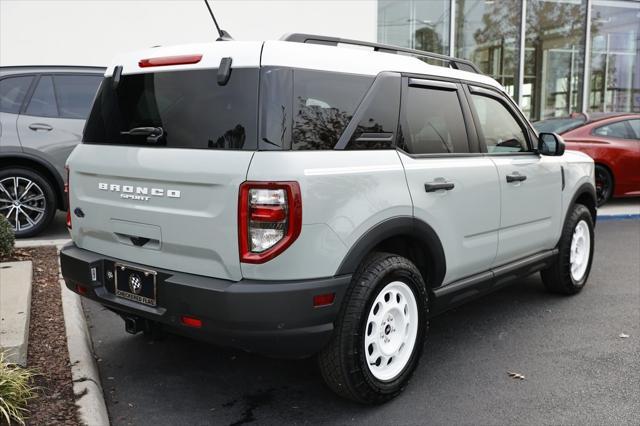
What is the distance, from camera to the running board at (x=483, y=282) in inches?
142

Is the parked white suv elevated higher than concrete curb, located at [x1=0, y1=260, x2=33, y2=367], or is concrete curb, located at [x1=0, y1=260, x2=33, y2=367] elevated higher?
the parked white suv

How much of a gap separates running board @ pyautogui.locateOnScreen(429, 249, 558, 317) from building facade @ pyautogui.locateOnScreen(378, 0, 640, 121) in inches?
355

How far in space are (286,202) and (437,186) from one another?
1119 mm

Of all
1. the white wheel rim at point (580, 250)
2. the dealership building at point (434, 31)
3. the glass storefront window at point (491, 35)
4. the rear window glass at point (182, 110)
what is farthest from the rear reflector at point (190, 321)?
the glass storefront window at point (491, 35)

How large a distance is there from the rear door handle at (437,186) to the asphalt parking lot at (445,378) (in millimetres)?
1120

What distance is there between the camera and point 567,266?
197 inches

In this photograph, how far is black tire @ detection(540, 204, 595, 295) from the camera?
195 inches

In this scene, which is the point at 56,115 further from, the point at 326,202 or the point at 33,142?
the point at 326,202

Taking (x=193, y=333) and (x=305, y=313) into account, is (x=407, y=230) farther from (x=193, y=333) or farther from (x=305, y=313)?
(x=193, y=333)

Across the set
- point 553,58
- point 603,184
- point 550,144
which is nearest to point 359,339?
point 550,144

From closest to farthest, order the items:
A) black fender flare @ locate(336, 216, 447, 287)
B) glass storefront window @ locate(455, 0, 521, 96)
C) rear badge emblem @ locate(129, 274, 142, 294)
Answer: black fender flare @ locate(336, 216, 447, 287), rear badge emblem @ locate(129, 274, 142, 294), glass storefront window @ locate(455, 0, 521, 96)

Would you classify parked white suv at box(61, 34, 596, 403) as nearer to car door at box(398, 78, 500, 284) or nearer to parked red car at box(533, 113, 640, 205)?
car door at box(398, 78, 500, 284)

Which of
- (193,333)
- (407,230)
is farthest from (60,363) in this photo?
(407,230)

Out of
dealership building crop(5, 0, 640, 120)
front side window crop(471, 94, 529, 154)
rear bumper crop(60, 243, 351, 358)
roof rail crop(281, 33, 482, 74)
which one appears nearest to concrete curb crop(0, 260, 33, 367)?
rear bumper crop(60, 243, 351, 358)
